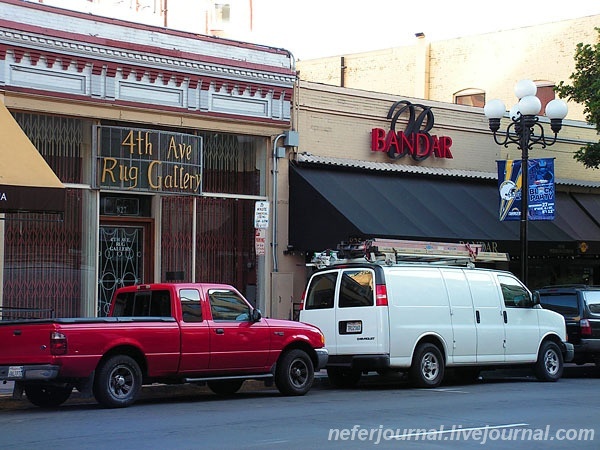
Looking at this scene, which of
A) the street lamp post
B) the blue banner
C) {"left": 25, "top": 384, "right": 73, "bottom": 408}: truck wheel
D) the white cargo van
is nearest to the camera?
{"left": 25, "top": 384, "right": 73, "bottom": 408}: truck wheel

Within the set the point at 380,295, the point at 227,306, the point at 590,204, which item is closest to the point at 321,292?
the point at 380,295

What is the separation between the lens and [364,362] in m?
16.4

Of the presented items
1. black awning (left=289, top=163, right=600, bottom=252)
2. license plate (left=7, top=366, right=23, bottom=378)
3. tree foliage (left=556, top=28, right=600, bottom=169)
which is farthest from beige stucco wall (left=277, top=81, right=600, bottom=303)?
license plate (left=7, top=366, right=23, bottom=378)

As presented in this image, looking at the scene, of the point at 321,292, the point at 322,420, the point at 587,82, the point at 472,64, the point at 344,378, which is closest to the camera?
the point at 322,420

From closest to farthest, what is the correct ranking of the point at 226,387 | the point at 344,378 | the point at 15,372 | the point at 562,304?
the point at 15,372, the point at 226,387, the point at 344,378, the point at 562,304

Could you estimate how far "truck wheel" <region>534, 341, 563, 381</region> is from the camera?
1883cm

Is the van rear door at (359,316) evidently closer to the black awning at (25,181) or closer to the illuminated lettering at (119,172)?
the black awning at (25,181)

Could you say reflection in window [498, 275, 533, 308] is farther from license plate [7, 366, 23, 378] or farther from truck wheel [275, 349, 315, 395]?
license plate [7, 366, 23, 378]

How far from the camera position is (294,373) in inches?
618

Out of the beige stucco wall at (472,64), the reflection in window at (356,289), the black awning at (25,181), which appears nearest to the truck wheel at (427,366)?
the reflection in window at (356,289)

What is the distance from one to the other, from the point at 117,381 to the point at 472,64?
26023 millimetres

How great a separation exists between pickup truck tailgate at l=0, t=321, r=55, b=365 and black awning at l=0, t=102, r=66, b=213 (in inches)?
126

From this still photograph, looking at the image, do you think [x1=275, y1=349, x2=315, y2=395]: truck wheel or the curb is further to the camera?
[x1=275, y1=349, x2=315, y2=395]: truck wheel

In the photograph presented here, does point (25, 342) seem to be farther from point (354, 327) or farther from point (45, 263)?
point (45, 263)
